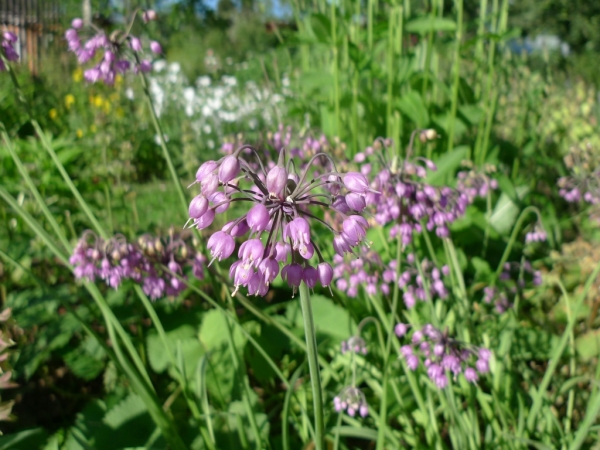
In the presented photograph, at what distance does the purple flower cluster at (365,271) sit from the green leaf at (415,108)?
1.03m

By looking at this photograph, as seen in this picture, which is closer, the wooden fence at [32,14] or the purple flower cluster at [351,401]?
the purple flower cluster at [351,401]

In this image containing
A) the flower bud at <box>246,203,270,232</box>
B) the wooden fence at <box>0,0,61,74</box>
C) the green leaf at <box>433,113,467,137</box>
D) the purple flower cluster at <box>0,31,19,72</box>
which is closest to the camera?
the flower bud at <box>246,203,270,232</box>

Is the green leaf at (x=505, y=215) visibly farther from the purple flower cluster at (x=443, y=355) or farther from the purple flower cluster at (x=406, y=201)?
the purple flower cluster at (x=443, y=355)

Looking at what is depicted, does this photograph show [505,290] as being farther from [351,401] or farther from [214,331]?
[214,331]

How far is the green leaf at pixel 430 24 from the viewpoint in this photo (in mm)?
2914

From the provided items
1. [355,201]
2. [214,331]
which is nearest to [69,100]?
[214,331]

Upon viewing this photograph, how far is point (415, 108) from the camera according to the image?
291cm

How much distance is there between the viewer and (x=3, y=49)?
1812mm

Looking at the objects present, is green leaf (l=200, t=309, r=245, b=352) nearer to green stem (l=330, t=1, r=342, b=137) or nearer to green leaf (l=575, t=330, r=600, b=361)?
green stem (l=330, t=1, r=342, b=137)

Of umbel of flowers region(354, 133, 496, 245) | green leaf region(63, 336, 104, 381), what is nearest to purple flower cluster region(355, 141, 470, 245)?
umbel of flowers region(354, 133, 496, 245)

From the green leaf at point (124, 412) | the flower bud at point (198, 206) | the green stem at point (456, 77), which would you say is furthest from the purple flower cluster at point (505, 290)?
the flower bud at point (198, 206)

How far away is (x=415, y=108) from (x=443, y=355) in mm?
1633

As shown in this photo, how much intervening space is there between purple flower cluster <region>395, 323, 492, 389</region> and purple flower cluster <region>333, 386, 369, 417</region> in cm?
24

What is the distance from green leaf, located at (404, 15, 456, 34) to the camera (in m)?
2.91
